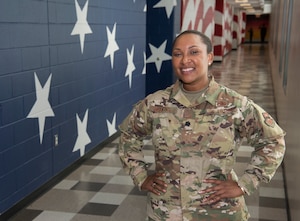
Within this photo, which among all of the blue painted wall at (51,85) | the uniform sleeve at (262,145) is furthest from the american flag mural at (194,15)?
the uniform sleeve at (262,145)

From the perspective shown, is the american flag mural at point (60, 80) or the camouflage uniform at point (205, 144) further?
the american flag mural at point (60, 80)

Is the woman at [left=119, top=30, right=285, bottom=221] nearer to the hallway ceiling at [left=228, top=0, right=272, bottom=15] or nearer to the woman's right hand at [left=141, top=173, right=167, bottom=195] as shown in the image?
the woman's right hand at [left=141, top=173, right=167, bottom=195]

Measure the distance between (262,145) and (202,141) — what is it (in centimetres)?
22

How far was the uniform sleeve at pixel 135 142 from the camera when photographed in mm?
1727

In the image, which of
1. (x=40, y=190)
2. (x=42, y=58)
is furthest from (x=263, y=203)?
(x=42, y=58)

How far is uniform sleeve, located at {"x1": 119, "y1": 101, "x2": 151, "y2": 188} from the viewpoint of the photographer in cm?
173

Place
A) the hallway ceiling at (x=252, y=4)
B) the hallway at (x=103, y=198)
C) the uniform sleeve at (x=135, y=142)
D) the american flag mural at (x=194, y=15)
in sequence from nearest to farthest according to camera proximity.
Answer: the uniform sleeve at (x=135, y=142), the hallway at (x=103, y=198), the american flag mural at (x=194, y=15), the hallway ceiling at (x=252, y=4)

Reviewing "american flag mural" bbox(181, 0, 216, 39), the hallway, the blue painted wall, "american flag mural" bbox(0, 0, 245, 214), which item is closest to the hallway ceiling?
"american flag mural" bbox(181, 0, 216, 39)

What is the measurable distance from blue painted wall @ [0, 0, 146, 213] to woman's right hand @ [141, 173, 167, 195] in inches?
70.0

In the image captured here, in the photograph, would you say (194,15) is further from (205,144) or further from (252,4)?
(252,4)

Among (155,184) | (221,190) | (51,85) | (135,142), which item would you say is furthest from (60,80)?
(221,190)

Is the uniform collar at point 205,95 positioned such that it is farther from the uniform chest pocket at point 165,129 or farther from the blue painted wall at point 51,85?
the blue painted wall at point 51,85

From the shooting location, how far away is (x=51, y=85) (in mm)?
3865

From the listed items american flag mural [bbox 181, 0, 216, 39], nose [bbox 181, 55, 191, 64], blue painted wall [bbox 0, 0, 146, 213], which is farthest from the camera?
american flag mural [bbox 181, 0, 216, 39]
